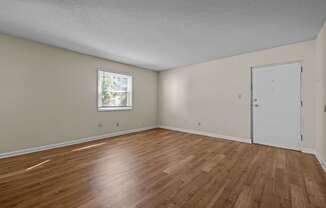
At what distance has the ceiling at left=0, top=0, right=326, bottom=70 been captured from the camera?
1860 millimetres

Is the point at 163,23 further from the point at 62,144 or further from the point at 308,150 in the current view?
the point at 308,150

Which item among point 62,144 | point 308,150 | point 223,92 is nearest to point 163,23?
point 223,92

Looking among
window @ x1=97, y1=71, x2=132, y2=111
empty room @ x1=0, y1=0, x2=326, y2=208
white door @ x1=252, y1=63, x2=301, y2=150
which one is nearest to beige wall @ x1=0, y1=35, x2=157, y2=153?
empty room @ x1=0, y1=0, x2=326, y2=208

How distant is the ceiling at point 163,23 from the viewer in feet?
6.10

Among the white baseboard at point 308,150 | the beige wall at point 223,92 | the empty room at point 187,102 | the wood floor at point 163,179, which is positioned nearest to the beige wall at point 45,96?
the empty room at point 187,102

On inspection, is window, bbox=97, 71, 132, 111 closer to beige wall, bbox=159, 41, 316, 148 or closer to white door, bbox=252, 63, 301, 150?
beige wall, bbox=159, 41, 316, 148

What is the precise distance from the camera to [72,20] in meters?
2.23

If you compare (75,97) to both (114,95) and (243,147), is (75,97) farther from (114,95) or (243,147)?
(243,147)

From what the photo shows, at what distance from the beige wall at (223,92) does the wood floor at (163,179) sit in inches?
41.1

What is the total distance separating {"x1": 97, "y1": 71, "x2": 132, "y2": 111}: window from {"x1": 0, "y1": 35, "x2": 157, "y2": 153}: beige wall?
212mm

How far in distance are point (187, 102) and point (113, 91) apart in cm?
264

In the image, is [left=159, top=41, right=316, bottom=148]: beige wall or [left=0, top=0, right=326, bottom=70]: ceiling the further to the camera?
[left=159, top=41, right=316, bottom=148]: beige wall

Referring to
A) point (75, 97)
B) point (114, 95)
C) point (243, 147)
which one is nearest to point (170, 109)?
point (114, 95)

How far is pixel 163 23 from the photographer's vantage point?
91.0 inches
